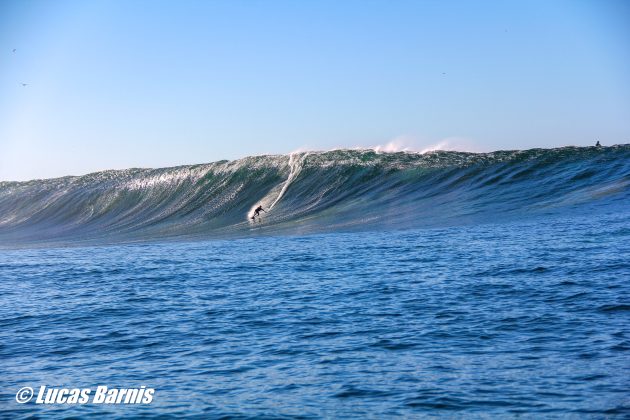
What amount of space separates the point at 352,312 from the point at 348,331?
1.03 metres

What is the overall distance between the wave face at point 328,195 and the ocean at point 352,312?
254mm

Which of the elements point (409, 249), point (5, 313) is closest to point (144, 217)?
point (409, 249)

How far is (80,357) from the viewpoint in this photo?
27.4 ft

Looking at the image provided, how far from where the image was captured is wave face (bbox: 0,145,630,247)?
23125 millimetres

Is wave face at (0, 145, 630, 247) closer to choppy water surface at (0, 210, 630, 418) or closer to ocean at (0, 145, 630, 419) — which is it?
ocean at (0, 145, 630, 419)

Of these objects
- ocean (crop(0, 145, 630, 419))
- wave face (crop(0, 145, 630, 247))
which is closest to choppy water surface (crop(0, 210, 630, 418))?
ocean (crop(0, 145, 630, 419))

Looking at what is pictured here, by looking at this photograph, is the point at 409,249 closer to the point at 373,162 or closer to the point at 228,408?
the point at 228,408

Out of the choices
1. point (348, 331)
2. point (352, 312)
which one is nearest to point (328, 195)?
point (352, 312)

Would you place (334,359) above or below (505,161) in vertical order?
below

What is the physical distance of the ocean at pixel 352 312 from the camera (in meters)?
6.66

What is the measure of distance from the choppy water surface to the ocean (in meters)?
0.03

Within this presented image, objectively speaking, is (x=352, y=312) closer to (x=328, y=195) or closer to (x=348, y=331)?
(x=348, y=331)

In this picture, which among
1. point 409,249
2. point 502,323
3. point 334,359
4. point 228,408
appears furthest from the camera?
point 409,249

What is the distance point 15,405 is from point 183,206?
25.1 metres
